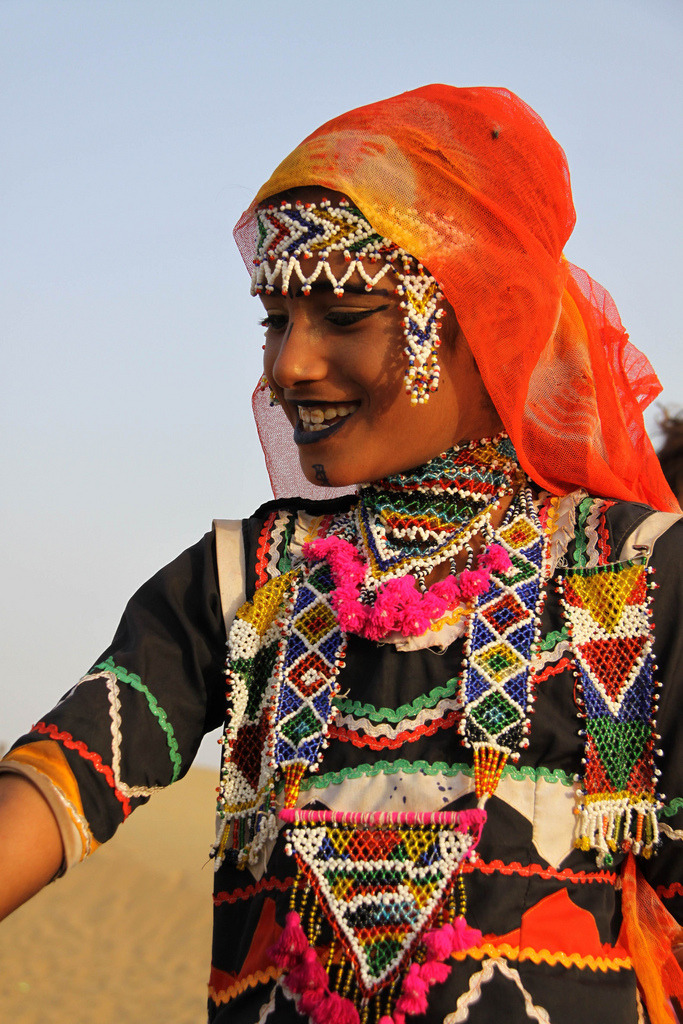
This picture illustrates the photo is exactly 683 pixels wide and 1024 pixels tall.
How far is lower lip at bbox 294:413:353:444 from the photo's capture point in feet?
7.41

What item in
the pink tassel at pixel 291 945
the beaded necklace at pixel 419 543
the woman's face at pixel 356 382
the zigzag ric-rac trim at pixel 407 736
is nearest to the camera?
the pink tassel at pixel 291 945

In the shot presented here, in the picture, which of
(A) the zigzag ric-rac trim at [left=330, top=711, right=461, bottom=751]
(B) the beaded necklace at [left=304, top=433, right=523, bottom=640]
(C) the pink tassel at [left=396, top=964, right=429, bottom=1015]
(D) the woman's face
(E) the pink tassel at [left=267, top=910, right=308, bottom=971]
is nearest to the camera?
(C) the pink tassel at [left=396, top=964, right=429, bottom=1015]

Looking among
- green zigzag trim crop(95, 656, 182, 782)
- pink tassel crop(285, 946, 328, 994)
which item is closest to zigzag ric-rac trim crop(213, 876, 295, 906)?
pink tassel crop(285, 946, 328, 994)

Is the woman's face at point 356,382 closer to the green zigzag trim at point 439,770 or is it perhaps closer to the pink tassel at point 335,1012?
the green zigzag trim at point 439,770

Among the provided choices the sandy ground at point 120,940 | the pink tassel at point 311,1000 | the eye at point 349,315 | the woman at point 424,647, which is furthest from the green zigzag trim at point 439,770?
the sandy ground at point 120,940

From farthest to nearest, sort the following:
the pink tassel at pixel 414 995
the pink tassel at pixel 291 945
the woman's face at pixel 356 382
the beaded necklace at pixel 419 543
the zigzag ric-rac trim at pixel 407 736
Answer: the woman's face at pixel 356 382
the beaded necklace at pixel 419 543
the zigzag ric-rac trim at pixel 407 736
the pink tassel at pixel 291 945
the pink tassel at pixel 414 995

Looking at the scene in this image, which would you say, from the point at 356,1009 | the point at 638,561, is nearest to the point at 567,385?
the point at 638,561

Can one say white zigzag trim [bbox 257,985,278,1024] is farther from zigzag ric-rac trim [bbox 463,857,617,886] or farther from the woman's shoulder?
the woman's shoulder

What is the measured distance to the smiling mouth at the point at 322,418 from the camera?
226cm

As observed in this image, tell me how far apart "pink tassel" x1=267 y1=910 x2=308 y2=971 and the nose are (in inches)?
40.7

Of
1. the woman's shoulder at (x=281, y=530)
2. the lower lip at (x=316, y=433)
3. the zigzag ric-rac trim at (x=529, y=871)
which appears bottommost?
the zigzag ric-rac trim at (x=529, y=871)

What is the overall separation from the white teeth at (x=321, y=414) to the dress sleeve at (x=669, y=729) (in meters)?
0.70

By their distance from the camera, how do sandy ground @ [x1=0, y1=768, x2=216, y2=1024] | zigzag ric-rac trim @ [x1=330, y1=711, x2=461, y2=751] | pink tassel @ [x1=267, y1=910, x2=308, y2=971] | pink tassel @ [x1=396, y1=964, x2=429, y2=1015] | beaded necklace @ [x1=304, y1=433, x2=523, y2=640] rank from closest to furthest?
pink tassel @ [x1=396, y1=964, x2=429, y2=1015] < pink tassel @ [x1=267, y1=910, x2=308, y2=971] < zigzag ric-rac trim @ [x1=330, y1=711, x2=461, y2=751] < beaded necklace @ [x1=304, y1=433, x2=523, y2=640] < sandy ground @ [x1=0, y1=768, x2=216, y2=1024]

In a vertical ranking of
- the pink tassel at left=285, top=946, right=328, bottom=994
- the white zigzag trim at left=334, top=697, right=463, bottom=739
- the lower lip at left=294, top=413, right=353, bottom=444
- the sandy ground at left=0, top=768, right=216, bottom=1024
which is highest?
the lower lip at left=294, top=413, right=353, bottom=444
